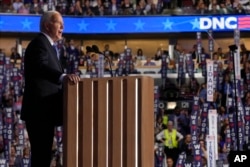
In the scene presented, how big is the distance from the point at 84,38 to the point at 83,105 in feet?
55.7

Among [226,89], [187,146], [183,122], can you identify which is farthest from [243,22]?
[187,146]

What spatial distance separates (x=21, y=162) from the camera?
10.9 metres

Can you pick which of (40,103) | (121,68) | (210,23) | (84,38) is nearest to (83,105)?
(40,103)

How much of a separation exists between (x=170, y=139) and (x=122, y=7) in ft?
26.9

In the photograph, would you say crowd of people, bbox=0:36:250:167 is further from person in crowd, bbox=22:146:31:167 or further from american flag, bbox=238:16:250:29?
american flag, bbox=238:16:250:29

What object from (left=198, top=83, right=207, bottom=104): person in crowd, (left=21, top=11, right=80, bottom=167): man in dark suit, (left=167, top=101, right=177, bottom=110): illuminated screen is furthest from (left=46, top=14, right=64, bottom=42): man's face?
(left=167, top=101, right=177, bottom=110): illuminated screen

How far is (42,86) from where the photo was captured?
381 cm

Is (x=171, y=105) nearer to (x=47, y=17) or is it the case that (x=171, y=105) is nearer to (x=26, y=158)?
(x=26, y=158)

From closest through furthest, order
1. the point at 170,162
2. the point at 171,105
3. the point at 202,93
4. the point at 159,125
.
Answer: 1. the point at 170,162
2. the point at 159,125
3. the point at 202,93
4. the point at 171,105

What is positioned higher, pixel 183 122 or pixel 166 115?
pixel 166 115

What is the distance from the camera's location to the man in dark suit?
3.81 m

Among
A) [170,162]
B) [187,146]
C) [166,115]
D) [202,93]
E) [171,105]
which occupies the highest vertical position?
[202,93]

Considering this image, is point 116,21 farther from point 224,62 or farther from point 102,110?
point 102,110

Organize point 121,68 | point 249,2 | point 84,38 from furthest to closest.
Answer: point 84,38 < point 249,2 < point 121,68
